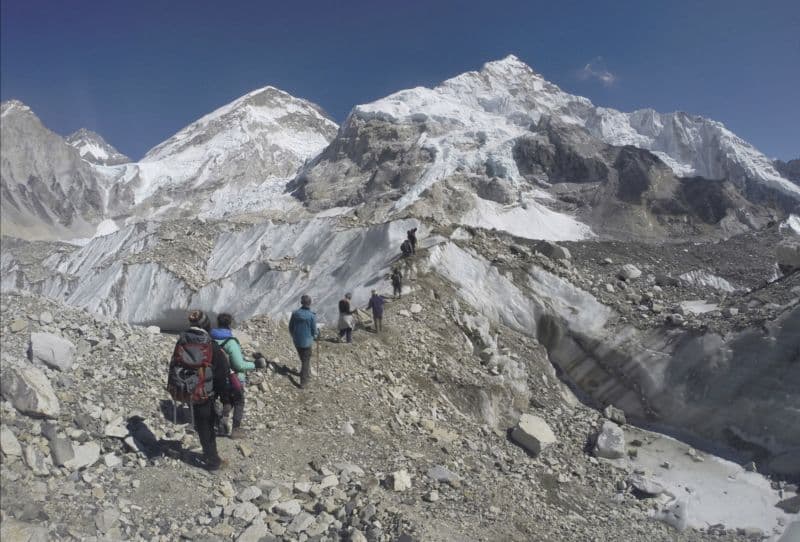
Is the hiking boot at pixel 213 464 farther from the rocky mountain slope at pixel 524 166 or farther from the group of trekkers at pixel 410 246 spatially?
the rocky mountain slope at pixel 524 166

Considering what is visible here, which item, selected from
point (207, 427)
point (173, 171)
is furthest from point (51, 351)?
point (173, 171)

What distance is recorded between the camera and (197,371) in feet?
15.0

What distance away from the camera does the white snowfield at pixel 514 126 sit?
78.5 metres

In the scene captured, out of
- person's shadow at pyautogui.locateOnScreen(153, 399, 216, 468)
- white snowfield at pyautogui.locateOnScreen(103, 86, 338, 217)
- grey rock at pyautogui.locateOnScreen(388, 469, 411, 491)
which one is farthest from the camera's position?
white snowfield at pyautogui.locateOnScreen(103, 86, 338, 217)

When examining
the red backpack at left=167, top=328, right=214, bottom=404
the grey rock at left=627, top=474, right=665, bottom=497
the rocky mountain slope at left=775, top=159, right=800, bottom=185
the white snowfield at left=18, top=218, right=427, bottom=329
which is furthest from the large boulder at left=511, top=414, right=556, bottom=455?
the rocky mountain slope at left=775, top=159, right=800, bottom=185

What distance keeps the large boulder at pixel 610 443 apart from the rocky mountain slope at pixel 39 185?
196 feet

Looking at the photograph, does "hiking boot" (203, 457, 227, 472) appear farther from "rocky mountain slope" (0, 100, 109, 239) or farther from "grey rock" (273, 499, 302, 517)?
"rocky mountain slope" (0, 100, 109, 239)

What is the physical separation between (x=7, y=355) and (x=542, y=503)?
22.0 ft

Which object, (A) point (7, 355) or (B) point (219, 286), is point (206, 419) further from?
(B) point (219, 286)

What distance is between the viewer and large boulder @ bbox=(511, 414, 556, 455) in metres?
8.47

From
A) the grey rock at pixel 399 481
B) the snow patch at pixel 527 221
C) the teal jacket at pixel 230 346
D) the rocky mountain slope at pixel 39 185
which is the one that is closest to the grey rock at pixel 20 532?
the teal jacket at pixel 230 346

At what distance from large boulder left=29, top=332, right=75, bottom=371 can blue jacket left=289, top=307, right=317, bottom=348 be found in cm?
272

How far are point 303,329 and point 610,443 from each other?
6126 mm

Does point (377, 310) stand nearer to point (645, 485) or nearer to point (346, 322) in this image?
point (346, 322)
